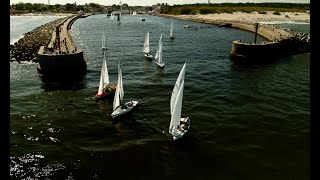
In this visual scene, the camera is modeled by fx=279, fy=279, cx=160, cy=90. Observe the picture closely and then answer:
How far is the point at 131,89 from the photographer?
1703 inches

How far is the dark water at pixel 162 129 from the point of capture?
2331 centimetres

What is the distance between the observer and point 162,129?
29875 millimetres

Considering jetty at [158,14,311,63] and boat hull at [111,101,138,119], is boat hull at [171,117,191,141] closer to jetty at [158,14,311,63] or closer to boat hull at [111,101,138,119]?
boat hull at [111,101,138,119]

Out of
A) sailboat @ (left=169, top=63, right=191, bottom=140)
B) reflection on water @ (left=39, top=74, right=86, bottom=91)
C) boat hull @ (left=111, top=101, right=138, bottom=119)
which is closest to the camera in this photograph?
sailboat @ (left=169, top=63, right=191, bottom=140)

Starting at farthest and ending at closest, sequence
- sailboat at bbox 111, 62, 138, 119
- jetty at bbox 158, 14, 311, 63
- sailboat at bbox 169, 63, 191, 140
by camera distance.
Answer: jetty at bbox 158, 14, 311, 63 < sailboat at bbox 111, 62, 138, 119 < sailboat at bbox 169, 63, 191, 140

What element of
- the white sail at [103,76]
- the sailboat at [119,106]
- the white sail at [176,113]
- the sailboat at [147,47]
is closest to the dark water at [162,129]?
the sailboat at [119,106]

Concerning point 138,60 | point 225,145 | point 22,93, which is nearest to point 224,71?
point 138,60

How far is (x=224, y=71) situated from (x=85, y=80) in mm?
26363

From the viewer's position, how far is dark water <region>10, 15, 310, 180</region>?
23312 millimetres

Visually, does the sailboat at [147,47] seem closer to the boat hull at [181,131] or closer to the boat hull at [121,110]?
the boat hull at [121,110]

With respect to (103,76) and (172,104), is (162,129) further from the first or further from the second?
(103,76)

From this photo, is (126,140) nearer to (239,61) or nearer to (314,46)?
(314,46)

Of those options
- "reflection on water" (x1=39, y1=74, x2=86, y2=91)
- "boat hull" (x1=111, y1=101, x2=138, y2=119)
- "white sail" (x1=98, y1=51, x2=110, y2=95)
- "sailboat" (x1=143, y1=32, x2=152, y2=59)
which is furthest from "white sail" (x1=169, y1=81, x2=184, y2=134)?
"sailboat" (x1=143, y1=32, x2=152, y2=59)

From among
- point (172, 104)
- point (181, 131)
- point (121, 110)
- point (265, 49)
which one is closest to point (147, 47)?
point (265, 49)
